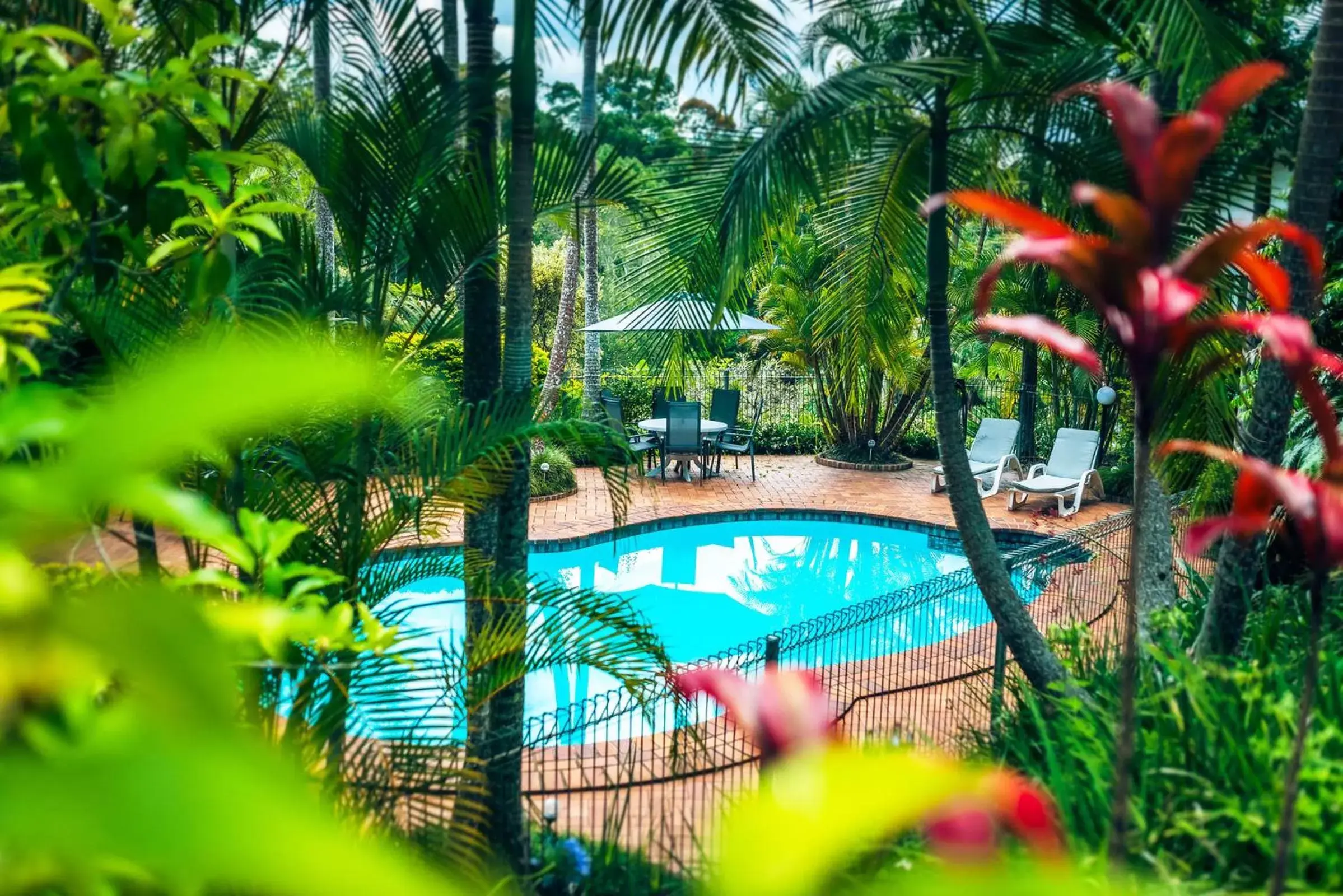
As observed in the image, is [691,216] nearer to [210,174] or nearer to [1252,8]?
[210,174]

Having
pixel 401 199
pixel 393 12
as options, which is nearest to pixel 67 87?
pixel 401 199

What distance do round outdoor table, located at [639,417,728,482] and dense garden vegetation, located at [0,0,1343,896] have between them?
6.37 m

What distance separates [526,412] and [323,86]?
759 cm

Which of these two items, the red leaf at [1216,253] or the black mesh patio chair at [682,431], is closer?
the red leaf at [1216,253]

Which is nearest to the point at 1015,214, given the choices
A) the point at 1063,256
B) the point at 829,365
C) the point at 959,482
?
the point at 1063,256

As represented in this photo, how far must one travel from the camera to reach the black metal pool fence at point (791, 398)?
1588 cm

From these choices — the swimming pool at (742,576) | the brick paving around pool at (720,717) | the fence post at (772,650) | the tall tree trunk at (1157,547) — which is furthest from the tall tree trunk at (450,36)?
the swimming pool at (742,576)

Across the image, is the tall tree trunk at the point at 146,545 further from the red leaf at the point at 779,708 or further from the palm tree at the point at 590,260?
the palm tree at the point at 590,260

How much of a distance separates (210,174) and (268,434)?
1397 millimetres

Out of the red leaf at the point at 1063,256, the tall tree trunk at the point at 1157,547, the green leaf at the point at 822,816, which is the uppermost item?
the red leaf at the point at 1063,256

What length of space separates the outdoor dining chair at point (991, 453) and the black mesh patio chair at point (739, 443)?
104 inches

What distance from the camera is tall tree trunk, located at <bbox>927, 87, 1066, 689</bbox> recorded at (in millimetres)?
4828

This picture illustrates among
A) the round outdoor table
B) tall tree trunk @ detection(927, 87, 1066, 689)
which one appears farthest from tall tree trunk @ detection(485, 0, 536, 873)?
the round outdoor table

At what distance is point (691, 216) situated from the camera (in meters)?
5.44
